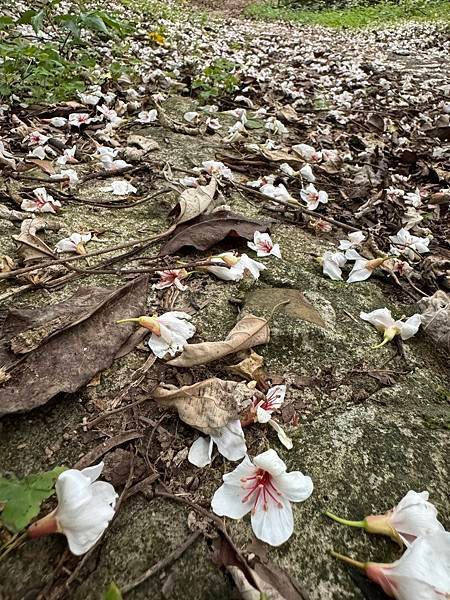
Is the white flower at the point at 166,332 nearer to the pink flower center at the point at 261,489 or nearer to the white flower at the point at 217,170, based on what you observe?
the pink flower center at the point at 261,489

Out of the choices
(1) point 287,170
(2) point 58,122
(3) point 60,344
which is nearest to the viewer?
(3) point 60,344

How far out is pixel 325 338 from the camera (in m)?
1.70

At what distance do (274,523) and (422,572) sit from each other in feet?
1.06

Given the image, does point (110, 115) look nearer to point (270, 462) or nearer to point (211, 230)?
point (211, 230)

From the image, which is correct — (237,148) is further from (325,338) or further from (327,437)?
(327,437)

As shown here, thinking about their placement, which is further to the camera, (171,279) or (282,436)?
(171,279)

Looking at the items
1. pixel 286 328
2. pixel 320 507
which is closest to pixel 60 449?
pixel 320 507

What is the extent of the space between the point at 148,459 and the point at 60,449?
0.78 ft

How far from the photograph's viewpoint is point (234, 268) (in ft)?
6.36

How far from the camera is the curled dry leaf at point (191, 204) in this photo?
89.5 inches

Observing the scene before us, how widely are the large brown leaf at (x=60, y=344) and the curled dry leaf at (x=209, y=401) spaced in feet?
0.85

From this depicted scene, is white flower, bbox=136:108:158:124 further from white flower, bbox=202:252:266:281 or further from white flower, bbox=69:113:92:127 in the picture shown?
white flower, bbox=202:252:266:281

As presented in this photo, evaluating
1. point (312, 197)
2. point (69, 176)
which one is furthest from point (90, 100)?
point (312, 197)

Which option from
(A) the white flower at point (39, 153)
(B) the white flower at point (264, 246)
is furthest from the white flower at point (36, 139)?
(B) the white flower at point (264, 246)
